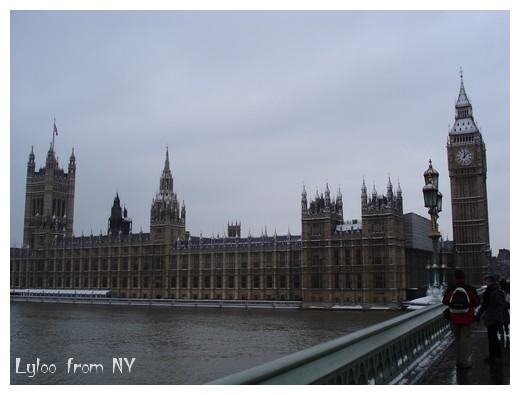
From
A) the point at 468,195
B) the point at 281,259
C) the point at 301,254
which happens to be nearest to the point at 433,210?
the point at 301,254

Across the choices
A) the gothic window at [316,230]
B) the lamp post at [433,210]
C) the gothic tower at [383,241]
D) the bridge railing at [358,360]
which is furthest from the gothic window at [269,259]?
the bridge railing at [358,360]

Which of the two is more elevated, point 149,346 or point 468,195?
point 468,195

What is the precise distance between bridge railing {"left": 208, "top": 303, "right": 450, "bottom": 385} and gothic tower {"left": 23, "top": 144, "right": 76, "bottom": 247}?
5077 inches

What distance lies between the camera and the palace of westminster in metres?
79.1

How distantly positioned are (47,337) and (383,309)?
150ft

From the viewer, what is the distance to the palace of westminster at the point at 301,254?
79.1m

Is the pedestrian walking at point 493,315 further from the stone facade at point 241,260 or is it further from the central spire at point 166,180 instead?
the central spire at point 166,180

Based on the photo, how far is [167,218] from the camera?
337 ft

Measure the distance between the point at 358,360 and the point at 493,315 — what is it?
19.1 ft

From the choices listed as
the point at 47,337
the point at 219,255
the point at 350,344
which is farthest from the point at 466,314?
the point at 219,255

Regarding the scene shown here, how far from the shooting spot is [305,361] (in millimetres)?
6770

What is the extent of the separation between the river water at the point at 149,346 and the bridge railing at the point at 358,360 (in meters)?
10.2

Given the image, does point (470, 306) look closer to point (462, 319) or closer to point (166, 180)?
point (462, 319)
